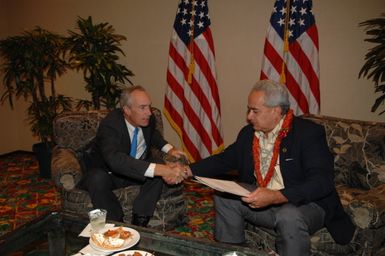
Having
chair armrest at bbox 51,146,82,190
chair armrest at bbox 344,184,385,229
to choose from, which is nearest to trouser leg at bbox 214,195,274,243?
chair armrest at bbox 344,184,385,229

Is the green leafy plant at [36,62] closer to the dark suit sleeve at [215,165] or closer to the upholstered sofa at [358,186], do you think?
the dark suit sleeve at [215,165]

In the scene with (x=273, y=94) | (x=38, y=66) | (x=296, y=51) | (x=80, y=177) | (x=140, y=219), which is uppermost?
(x=296, y=51)

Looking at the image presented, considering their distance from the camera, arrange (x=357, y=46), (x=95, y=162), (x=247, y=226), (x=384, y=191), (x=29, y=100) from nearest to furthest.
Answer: (x=384, y=191), (x=247, y=226), (x=95, y=162), (x=357, y=46), (x=29, y=100)

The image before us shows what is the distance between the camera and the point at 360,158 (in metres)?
2.58

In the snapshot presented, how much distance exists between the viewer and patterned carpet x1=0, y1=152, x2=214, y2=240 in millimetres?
3232

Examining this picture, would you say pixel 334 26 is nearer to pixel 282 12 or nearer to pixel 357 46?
pixel 357 46

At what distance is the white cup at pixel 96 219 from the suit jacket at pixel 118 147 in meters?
0.74

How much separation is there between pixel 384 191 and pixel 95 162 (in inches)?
79.8

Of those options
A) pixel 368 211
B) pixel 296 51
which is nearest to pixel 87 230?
pixel 368 211

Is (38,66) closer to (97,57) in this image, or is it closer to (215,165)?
(97,57)

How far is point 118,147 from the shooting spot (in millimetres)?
2717

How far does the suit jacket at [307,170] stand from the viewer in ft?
6.88

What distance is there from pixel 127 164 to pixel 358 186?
159cm

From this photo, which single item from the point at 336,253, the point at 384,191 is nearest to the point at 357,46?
the point at 384,191
